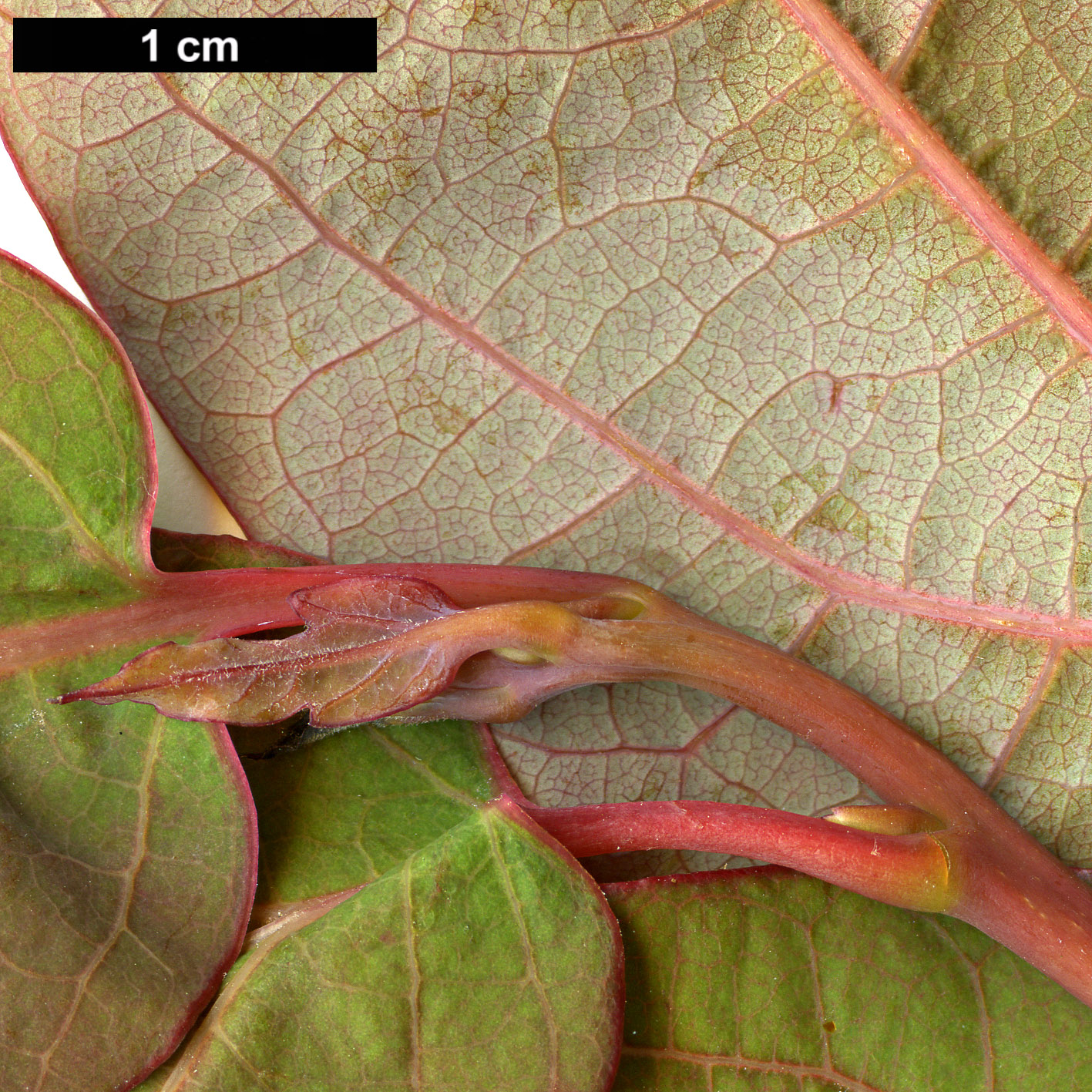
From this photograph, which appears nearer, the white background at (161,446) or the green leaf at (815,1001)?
the green leaf at (815,1001)

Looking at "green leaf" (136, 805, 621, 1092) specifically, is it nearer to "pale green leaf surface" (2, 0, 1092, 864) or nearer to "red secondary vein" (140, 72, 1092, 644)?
"pale green leaf surface" (2, 0, 1092, 864)

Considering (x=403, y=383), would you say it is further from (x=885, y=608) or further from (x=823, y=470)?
(x=885, y=608)

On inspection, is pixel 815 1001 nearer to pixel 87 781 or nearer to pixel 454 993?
pixel 454 993

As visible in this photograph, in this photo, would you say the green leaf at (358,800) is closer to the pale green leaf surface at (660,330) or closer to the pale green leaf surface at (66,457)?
the pale green leaf surface at (660,330)

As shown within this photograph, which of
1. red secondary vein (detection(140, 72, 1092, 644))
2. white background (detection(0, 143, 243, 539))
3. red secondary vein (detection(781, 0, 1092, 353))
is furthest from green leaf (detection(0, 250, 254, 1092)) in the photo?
red secondary vein (detection(781, 0, 1092, 353))

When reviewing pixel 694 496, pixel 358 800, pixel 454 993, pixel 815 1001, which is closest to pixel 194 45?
→ pixel 694 496

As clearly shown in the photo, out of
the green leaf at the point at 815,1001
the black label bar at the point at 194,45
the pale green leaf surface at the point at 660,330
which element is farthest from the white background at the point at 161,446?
the green leaf at the point at 815,1001
